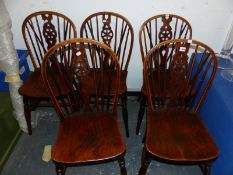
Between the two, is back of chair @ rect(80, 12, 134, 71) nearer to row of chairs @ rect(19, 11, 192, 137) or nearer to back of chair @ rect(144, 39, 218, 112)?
row of chairs @ rect(19, 11, 192, 137)

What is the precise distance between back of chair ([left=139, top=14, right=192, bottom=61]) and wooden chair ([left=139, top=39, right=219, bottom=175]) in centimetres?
19

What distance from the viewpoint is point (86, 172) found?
4.84 feet

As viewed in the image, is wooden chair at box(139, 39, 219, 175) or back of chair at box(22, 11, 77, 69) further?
back of chair at box(22, 11, 77, 69)

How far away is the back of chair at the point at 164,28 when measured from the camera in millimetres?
1554

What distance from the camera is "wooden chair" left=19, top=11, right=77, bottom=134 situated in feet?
4.82

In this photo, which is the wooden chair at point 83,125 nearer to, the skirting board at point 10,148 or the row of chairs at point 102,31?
the row of chairs at point 102,31

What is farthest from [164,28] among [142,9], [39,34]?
[39,34]

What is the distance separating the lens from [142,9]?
5.30 ft

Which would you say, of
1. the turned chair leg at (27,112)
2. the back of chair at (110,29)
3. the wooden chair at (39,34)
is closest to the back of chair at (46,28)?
the wooden chair at (39,34)

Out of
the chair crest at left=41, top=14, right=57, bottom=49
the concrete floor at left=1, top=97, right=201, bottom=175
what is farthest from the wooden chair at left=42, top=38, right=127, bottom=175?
the chair crest at left=41, top=14, right=57, bottom=49

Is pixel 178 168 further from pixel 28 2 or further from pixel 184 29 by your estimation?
pixel 28 2

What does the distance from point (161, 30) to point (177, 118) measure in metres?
0.70

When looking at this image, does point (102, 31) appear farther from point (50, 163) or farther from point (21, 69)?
point (50, 163)

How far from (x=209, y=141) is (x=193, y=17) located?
3.27 feet
